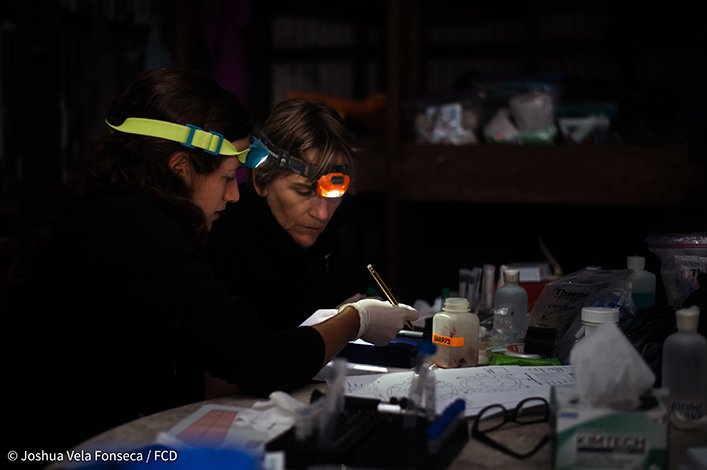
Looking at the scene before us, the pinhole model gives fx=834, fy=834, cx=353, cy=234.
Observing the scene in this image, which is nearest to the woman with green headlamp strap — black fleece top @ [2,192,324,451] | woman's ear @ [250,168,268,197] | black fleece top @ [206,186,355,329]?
black fleece top @ [2,192,324,451]

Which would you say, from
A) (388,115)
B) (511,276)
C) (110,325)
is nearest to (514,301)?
(511,276)

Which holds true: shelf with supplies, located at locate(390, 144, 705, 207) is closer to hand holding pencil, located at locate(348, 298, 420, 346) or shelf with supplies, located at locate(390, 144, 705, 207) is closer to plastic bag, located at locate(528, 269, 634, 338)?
plastic bag, located at locate(528, 269, 634, 338)

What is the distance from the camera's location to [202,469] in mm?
1150

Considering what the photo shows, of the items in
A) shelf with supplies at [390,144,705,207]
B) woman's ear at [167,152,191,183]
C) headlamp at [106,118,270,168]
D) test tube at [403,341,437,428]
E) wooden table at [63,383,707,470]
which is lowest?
wooden table at [63,383,707,470]

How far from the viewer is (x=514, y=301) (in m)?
2.25

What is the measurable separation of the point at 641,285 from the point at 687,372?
0.68m

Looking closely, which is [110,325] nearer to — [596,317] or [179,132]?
[179,132]

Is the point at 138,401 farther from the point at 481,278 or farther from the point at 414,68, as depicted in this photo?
the point at 414,68

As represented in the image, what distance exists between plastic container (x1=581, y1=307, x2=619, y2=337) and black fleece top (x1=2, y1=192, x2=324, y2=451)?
615 mm

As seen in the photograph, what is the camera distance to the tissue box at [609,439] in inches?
50.4

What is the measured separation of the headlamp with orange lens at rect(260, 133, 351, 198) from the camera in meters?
2.52

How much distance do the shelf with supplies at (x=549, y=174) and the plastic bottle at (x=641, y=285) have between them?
47.4 inches

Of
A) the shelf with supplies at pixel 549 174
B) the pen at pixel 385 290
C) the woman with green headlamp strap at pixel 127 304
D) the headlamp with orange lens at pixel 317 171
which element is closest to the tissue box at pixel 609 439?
the woman with green headlamp strap at pixel 127 304

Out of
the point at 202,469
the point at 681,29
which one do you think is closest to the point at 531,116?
the point at 681,29
